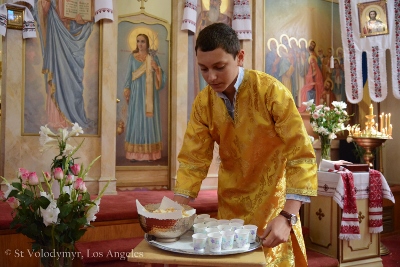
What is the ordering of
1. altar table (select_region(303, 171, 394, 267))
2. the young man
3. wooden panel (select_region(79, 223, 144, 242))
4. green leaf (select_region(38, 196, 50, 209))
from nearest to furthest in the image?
the young man < green leaf (select_region(38, 196, 50, 209)) < wooden panel (select_region(79, 223, 144, 242)) < altar table (select_region(303, 171, 394, 267))

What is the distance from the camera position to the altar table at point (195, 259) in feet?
4.30

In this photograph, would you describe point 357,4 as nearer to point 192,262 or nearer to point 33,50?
point 33,50

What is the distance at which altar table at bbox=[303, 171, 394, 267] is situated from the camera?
4.38 m

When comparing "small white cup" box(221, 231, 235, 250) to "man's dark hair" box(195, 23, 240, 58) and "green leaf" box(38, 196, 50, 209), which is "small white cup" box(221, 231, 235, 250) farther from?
"green leaf" box(38, 196, 50, 209)

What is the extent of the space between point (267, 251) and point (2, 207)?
9.78ft

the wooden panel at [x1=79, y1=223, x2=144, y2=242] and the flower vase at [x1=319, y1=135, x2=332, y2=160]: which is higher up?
the flower vase at [x1=319, y1=135, x2=332, y2=160]

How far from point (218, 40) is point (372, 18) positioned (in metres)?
5.16

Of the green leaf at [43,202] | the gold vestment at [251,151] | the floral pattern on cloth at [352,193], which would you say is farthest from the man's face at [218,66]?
the floral pattern on cloth at [352,193]

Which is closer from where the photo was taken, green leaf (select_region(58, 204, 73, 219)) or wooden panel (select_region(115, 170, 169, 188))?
green leaf (select_region(58, 204, 73, 219))

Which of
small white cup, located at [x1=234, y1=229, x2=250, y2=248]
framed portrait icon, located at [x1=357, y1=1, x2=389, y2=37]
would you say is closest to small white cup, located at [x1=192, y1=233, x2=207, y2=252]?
small white cup, located at [x1=234, y1=229, x2=250, y2=248]

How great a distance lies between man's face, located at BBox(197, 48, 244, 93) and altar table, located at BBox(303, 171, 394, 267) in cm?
293

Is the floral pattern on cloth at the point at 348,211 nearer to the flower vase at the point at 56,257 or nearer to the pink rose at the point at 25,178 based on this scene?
the flower vase at the point at 56,257

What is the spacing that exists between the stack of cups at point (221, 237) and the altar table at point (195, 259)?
0.04 m

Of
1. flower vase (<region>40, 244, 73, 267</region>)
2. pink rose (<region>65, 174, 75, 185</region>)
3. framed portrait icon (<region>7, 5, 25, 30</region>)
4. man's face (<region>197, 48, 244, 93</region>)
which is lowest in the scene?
flower vase (<region>40, 244, 73, 267</region>)
